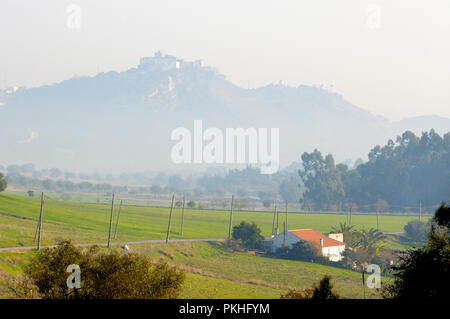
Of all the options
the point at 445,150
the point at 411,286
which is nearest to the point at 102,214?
the point at 411,286

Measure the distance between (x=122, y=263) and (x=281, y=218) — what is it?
4343 inches

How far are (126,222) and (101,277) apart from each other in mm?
80323

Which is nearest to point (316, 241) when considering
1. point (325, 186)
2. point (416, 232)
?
point (416, 232)

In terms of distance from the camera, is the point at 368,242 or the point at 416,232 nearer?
the point at 368,242

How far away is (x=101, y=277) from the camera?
1015 inches

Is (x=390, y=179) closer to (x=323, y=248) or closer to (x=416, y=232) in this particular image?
(x=416, y=232)

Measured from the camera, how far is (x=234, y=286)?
57469mm

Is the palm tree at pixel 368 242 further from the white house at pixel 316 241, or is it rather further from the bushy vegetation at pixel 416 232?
the bushy vegetation at pixel 416 232

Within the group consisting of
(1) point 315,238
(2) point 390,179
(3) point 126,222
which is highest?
(2) point 390,179

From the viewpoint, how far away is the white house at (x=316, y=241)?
3300 inches

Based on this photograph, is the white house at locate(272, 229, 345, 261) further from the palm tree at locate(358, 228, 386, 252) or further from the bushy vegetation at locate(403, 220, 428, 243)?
the bushy vegetation at locate(403, 220, 428, 243)

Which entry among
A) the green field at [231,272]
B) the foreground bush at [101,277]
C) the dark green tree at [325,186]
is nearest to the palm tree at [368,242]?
the green field at [231,272]

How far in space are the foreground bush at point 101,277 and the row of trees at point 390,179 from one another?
487ft
